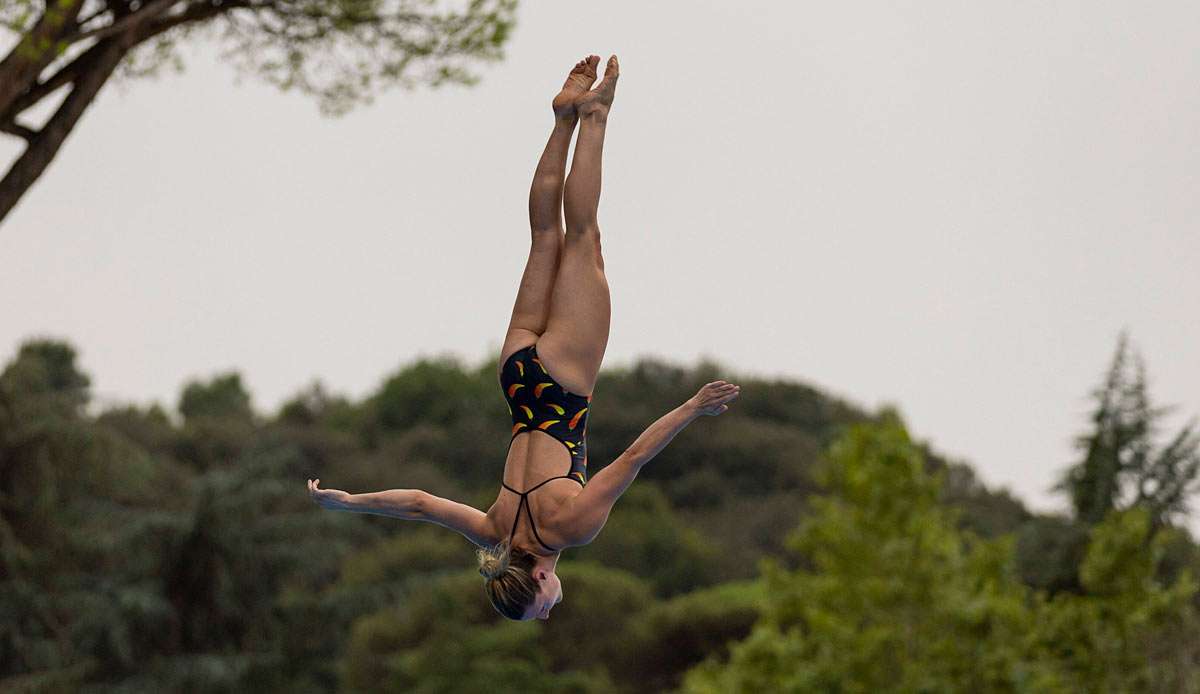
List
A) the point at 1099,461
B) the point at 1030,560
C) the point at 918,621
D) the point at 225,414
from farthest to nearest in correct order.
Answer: the point at 225,414
the point at 1030,560
the point at 1099,461
the point at 918,621

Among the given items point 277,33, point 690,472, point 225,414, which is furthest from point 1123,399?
point 225,414

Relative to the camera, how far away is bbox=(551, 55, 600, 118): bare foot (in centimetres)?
836

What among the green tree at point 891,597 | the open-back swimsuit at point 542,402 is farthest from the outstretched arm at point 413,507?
the green tree at point 891,597

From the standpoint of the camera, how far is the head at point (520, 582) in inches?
308

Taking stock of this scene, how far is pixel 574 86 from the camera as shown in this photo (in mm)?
8422

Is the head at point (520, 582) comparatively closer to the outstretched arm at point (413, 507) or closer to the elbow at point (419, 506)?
the outstretched arm at point (413, 507)

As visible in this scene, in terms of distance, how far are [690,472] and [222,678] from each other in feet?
88.6

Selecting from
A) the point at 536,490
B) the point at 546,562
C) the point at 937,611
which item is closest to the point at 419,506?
the point at 536,490

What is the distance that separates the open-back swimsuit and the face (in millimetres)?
515

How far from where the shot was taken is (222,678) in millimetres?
35000

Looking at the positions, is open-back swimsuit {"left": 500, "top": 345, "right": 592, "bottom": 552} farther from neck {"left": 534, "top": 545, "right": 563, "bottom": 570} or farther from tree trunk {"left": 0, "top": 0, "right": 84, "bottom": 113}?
tree trunk {"left": 0, "top": 0, "right": 84, "bottom": 113}

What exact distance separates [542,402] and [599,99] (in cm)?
153

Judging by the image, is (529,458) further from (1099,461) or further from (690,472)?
(690,472)

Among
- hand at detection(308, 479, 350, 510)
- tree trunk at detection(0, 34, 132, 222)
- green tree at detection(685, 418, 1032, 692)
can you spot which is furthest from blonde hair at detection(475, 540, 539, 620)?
green tree at detection(685, 418, 1032, 692)
